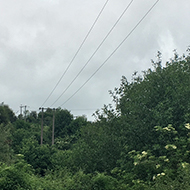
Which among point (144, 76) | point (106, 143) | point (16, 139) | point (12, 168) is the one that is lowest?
point (12, 168)

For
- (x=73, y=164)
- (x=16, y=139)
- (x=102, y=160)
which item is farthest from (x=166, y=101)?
(x=16, y=139)

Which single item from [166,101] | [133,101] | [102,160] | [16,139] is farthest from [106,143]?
[16,139]

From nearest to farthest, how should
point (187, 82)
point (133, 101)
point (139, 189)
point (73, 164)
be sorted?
1. point (139, 189)
2. point (187, 82)
3. point (133, 101)
4. point (73, 164)

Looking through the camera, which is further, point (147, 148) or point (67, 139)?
point (67, 139)

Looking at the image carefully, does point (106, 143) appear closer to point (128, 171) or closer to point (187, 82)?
point (128, 171)

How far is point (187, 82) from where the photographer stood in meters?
16.0

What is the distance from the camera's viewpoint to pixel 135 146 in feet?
51.2

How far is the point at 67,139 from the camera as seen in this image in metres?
67.6

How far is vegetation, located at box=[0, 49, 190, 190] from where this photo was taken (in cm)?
1318

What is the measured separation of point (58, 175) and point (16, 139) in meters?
46.1

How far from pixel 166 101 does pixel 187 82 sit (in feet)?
5.47

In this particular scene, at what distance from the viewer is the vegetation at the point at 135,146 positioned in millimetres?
13180

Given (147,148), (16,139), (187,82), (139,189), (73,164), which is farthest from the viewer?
(16,139)

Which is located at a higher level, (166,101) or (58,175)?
(166,101)
